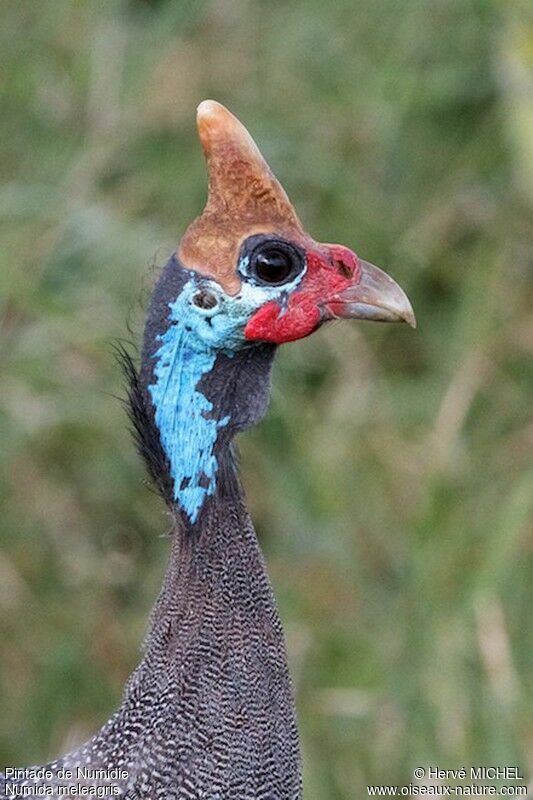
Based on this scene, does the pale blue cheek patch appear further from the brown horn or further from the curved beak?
the curved beak

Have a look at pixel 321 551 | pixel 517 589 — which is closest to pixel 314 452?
pixel 321 551

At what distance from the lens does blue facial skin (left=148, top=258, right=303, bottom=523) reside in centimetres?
234

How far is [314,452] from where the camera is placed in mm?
4012

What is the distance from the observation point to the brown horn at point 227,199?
7.69ft

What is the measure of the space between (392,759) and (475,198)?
1502 mm

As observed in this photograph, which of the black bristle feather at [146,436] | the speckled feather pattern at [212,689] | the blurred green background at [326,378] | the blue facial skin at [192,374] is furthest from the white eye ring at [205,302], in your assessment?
the blurred green background at [326,378]

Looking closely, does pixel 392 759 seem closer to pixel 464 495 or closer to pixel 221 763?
pixel 464 495

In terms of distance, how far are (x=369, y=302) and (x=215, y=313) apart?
24 cm

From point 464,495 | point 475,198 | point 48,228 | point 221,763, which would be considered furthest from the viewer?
point 475,198

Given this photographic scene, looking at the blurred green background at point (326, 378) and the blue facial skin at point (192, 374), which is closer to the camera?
the blue facial skin at point (192, 374)

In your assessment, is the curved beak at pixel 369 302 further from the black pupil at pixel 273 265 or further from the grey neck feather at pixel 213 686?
the grey neck feather at pixel 213 686

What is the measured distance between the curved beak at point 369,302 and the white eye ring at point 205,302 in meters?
0.18

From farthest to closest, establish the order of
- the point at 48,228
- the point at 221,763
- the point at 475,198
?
1. the point at 475,198
2. the point at 48,228
3. the point at 221,763

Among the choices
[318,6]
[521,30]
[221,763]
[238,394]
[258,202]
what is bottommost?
[221,763]
